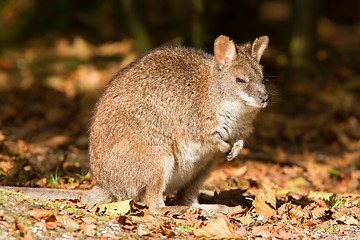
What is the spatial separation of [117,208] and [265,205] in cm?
135

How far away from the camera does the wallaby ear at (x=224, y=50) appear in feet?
16.3

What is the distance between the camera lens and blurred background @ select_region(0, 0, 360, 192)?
7598 millimetres

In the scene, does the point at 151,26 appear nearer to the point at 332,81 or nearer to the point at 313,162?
the point at 332,81

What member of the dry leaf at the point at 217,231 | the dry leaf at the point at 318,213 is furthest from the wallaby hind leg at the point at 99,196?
the dry leaf at the point at 318,213

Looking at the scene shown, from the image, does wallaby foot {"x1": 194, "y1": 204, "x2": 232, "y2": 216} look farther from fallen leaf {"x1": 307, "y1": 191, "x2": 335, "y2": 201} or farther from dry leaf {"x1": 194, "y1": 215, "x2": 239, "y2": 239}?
fallen leaf {"x1": 307, "y1": 191, "x2": 335, "y2": 201}

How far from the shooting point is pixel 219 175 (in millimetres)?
6684

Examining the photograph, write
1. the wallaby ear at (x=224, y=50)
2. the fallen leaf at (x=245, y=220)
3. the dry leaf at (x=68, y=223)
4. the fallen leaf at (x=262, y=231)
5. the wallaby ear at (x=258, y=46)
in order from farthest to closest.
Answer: the wallaby ear at (x=258, y=46), the wallaby ear at (x=224, y=50), the fallen leaf at (x=245, y=220), the fallen leaf at (x=262, y=231), the dry leaf at (x=68, y=223)

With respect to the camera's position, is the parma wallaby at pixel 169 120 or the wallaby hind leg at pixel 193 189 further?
the wallaby hind leg at pixel 193 189

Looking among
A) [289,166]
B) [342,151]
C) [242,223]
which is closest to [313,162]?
[289,166]

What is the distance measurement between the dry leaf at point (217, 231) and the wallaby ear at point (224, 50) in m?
1.63

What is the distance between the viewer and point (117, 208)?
180 inches

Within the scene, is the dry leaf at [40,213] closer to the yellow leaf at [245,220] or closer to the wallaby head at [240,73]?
the yellow leaf at [245,220]

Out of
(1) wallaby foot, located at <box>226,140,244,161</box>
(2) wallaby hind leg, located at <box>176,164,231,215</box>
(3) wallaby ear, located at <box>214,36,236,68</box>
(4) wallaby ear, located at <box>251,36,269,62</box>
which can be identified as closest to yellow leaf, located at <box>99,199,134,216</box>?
(2) wallaby hind leg, located at <box>176,164,231,215</box>

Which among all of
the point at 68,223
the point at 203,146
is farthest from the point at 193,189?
the point at 68,223
